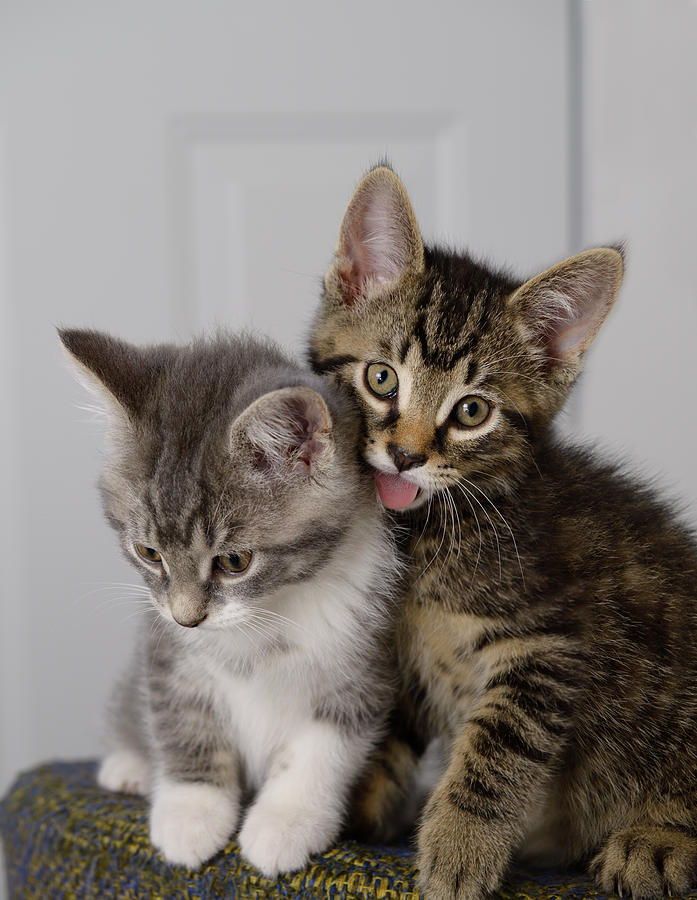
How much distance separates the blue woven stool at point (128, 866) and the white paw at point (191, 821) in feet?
0.06

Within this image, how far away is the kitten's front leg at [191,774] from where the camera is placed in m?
1.06

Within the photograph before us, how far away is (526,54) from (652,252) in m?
0.56

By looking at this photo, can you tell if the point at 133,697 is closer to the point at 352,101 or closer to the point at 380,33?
the point at 352,101

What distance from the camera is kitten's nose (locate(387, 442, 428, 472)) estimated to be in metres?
1.03

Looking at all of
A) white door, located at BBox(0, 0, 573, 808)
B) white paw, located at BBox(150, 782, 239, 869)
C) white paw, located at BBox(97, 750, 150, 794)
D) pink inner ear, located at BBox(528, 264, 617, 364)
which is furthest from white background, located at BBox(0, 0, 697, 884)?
white paw, located at BBox(150, 782, 239, 869)

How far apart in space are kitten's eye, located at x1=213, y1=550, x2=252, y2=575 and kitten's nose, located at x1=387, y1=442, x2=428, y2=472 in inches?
7.7

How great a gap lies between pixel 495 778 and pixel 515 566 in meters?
0.24

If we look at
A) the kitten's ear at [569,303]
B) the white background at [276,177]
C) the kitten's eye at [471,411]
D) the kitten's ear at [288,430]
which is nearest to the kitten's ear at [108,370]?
the kitten's ear at [288,430]

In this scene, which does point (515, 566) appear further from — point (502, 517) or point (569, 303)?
point (569, 303)

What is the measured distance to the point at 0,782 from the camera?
7.63ft

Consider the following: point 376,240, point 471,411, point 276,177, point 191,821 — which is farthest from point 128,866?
point 276,177

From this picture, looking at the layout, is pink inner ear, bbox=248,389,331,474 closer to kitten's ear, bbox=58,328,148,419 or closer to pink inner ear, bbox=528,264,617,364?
kitten's ear, bbox=58,328,148,419

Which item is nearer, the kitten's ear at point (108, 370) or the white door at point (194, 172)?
the kitten's ear at point (108, 370)

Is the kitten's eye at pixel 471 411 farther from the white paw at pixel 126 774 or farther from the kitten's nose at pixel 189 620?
the white paw at pixel 126 774
